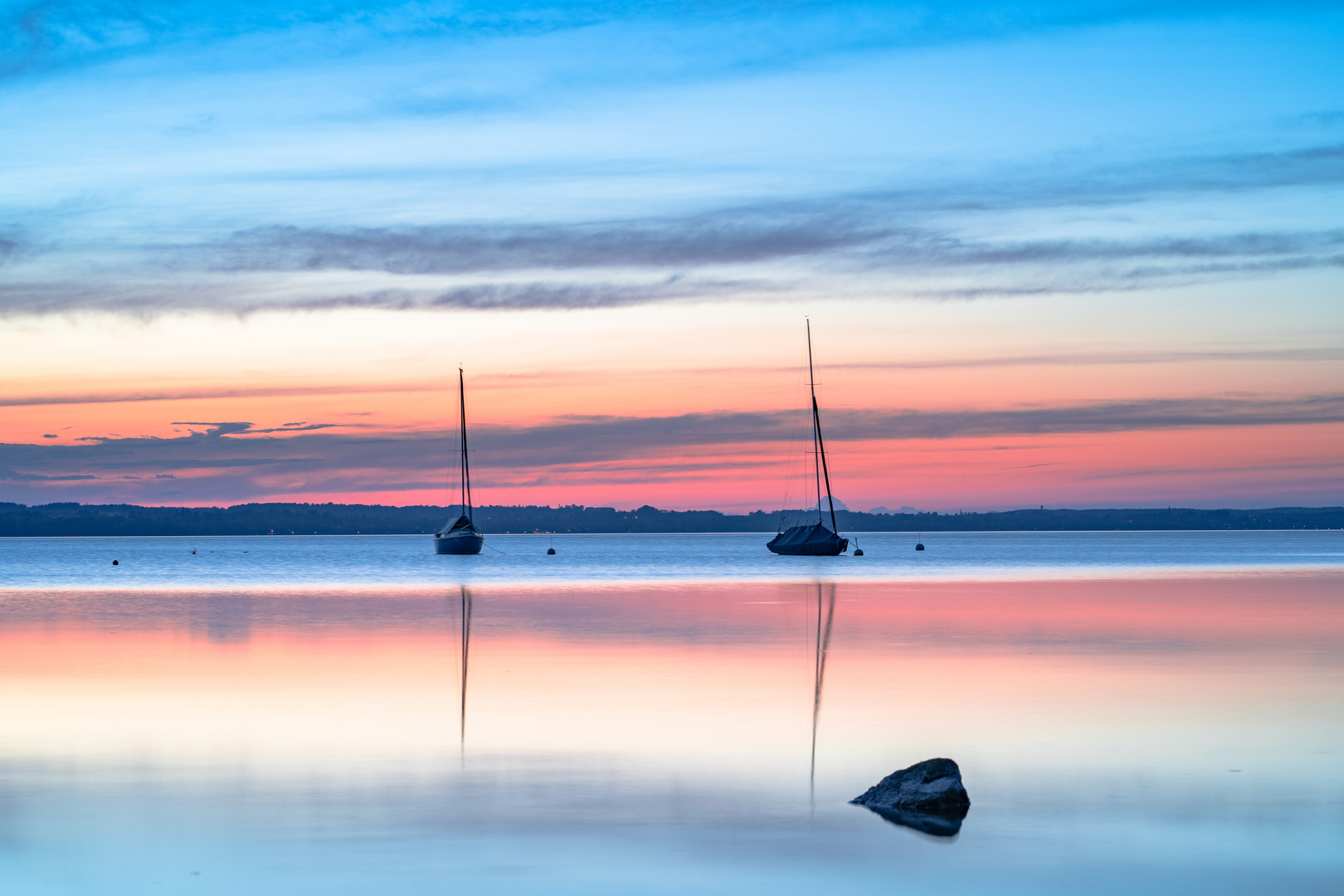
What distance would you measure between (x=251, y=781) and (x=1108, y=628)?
23.6 meters

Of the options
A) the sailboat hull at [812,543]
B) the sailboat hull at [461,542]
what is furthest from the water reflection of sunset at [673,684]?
the sailboat hull at [461,542]

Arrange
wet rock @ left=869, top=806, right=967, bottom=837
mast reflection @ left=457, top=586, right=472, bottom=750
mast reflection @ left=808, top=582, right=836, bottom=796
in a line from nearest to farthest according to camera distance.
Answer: wet rock @ left=869, top=806, right=967, bottom=837 < mast reflection @ left=808, top=582, right=836, bottom=796 < mast reflection @ left=457, top=586, right=472, bottom=750

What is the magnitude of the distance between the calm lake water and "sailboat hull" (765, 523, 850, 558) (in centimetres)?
5203

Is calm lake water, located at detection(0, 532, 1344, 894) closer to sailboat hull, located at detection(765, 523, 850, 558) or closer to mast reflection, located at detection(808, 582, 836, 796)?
mast reflection, located at detection(808, 582, 836, 796)

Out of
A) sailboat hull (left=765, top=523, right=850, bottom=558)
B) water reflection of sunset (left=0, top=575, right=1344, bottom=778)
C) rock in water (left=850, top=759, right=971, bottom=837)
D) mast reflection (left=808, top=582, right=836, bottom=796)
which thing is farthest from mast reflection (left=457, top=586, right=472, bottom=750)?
sailboat hull (left=765, top=523, right=850, bottom=558)

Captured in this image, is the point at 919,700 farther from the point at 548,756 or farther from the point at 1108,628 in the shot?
the point at 1108,628

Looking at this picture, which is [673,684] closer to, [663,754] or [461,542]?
[663,754]

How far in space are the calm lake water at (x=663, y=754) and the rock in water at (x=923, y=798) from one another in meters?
0.16

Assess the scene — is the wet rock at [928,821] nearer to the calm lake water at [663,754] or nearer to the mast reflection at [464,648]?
the calm lake water at [663,754]

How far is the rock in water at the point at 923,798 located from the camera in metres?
10.7

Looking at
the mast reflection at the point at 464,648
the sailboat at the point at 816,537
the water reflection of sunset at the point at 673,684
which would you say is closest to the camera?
the water reflection of sunset at the point at 673,684

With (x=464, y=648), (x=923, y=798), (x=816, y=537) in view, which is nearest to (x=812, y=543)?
(x=816, y=537)

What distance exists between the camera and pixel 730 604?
40.7 m

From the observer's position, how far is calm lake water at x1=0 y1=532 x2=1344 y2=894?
30.7 ft
